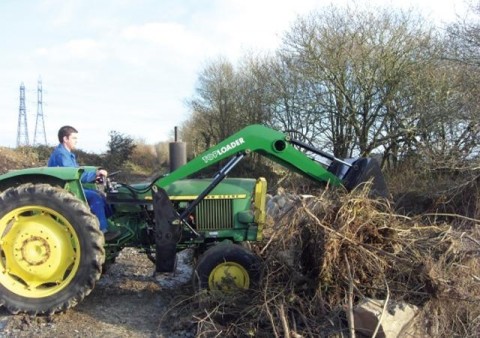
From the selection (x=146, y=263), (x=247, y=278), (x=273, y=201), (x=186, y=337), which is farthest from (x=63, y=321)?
(x=273, y=201)

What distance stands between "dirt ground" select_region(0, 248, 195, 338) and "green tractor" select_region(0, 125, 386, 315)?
17 cm

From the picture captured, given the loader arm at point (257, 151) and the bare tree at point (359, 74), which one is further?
the bare tree at point (359, 74)

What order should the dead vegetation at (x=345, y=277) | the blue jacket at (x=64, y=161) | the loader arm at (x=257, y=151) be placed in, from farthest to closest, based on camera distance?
the blue jacket at (x=64, y=161) → the loader arm at (x=257, y=151) → the dead vegetation at (x=345, y=277)

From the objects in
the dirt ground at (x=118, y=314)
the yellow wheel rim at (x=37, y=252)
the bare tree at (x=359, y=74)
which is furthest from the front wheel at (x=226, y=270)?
the bare tree at (x=359, y=74)

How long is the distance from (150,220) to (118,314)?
3.50ft

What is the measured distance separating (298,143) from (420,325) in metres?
2.15

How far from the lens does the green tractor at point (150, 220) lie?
5199 mm

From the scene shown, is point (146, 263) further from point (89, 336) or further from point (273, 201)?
point (89, 336)

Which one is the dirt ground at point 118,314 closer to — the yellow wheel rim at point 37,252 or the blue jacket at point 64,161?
the yellow wheel rim at point 37,252

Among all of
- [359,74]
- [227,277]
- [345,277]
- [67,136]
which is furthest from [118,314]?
[359,74]

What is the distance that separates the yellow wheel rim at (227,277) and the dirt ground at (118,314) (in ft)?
1.76

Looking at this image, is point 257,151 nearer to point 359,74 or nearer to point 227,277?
point 227,277

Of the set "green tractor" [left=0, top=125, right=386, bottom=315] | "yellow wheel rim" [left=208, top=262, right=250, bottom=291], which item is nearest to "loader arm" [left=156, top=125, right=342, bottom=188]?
"green tractor" [left=0, top=125, right=386, bottom=315]

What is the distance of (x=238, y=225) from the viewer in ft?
19.5
